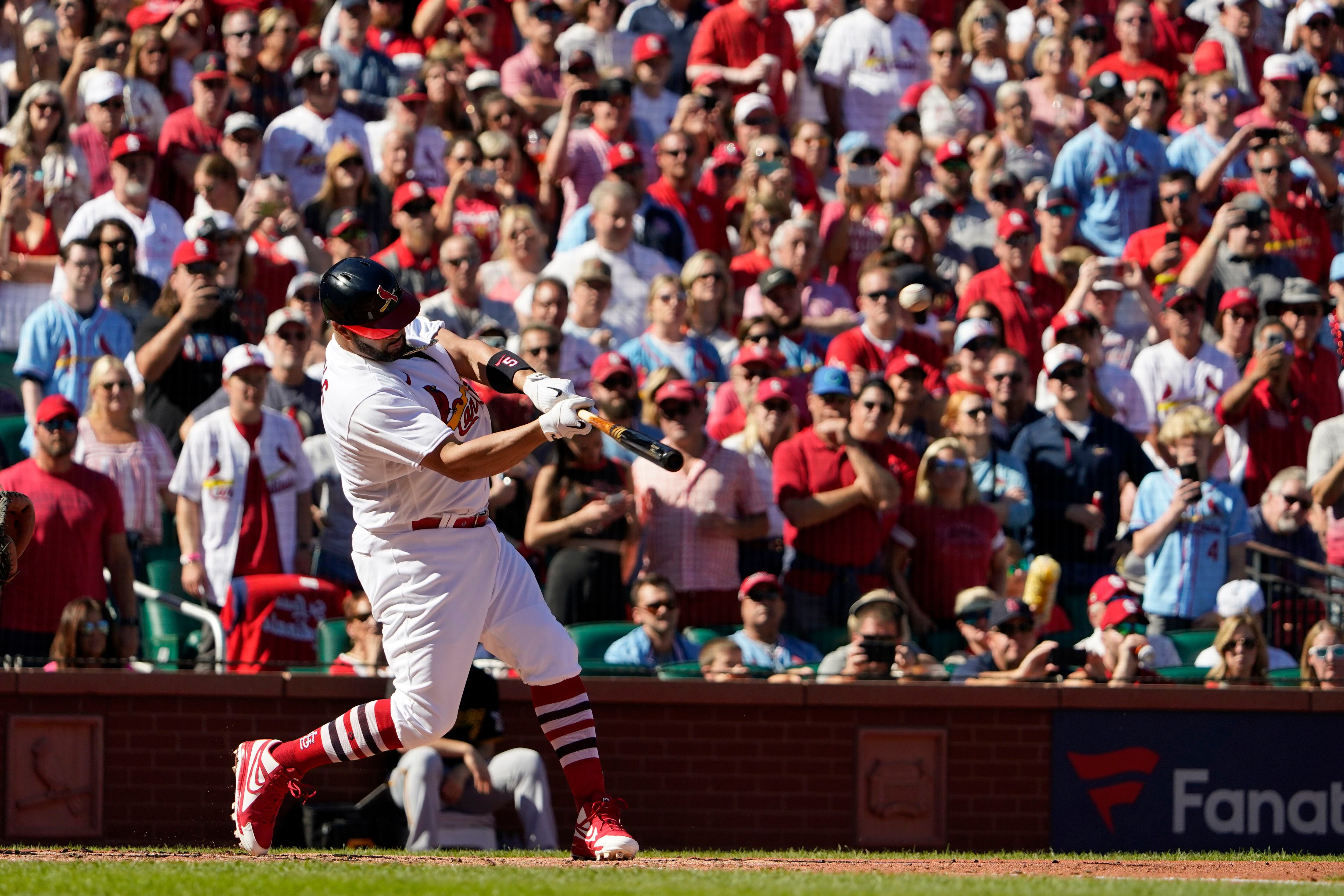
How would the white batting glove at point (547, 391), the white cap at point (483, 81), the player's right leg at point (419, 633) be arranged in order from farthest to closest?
the white cap at point (483, 81), the player's right leg at point (419, 633), the white batting glove at point (547, 391)

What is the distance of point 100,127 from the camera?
10461 millimetres

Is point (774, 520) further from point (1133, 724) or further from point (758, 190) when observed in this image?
point (758, 190)

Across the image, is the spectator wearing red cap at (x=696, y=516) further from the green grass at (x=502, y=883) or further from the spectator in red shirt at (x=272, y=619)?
the green grass at (x=502, y=883)

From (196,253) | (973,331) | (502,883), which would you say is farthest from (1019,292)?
(502,883)

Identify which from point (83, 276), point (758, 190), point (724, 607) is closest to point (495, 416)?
point (724, 607)

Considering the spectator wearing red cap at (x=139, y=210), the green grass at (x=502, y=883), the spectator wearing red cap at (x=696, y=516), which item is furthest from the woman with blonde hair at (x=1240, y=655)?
the spectator wearing red cap at (x=139, y=210)

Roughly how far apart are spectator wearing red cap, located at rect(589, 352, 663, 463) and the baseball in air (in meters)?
1.98

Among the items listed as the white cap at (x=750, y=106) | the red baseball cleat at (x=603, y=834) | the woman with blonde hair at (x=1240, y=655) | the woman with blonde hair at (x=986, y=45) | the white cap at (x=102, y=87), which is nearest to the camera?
the red baseball cleat at (x=603, y=834)

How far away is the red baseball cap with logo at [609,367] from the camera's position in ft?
28.4

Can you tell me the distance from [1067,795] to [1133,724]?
39 centimetres

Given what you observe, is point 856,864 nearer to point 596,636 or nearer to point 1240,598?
point 596,636

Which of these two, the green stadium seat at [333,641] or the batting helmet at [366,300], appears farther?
the green stadium seat at [333,641]

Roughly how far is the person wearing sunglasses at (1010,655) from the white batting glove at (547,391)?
299cm

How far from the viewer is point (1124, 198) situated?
11.9m
